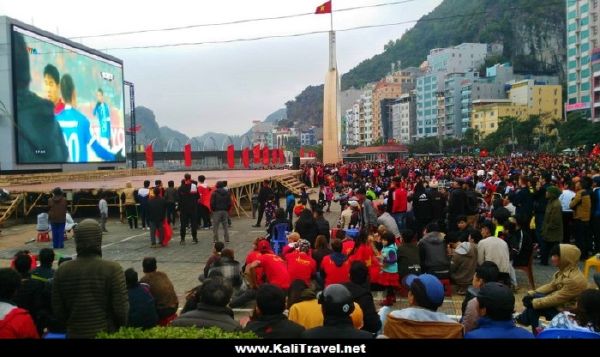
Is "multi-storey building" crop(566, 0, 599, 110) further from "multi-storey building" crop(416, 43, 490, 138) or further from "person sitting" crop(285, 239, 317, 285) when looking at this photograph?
"person sitting" crop(285, 239, 317, 285)

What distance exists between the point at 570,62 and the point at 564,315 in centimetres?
8982

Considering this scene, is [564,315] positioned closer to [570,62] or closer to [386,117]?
[570,62]

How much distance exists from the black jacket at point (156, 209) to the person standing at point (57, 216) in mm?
2067

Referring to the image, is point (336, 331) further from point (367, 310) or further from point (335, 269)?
point (335, 269)

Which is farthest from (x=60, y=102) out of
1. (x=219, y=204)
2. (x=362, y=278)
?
(x=362, y=278)

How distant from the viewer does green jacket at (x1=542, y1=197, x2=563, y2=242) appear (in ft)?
29.8

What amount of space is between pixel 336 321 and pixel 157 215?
9.39 meters

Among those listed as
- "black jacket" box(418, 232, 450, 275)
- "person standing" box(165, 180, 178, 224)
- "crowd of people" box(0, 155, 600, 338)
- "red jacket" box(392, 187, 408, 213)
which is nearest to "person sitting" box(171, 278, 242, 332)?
"crowd of people" box(0, 155, 600, 338)

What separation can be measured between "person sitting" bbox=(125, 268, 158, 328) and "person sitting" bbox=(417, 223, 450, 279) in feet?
13.5

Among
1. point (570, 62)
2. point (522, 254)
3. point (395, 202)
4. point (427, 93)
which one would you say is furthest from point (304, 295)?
point (427, 93)

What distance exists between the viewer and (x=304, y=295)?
501cm

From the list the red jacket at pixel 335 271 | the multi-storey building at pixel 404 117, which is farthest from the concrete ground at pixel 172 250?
the multi-storey building at pixel 404 117

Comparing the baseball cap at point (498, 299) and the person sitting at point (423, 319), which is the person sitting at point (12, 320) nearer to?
the person sitting at point (423, 319)

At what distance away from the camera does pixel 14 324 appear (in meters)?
3.81
